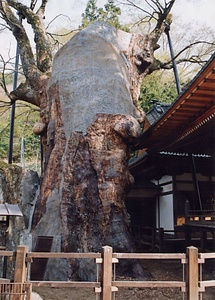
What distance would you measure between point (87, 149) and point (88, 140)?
211 mm

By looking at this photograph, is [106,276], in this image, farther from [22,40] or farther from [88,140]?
[22,40]

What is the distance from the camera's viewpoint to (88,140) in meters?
7.14

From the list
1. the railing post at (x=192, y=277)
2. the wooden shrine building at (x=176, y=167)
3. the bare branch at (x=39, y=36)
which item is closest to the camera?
the railing post at (x=192, y=277)

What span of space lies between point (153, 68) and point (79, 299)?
773 cm

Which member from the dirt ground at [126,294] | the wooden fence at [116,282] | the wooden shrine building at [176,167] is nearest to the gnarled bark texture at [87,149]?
the dirt ground at [126,294]

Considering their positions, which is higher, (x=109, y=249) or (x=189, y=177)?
(x=189, y=177)

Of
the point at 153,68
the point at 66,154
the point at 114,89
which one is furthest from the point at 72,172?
the point at 153,68

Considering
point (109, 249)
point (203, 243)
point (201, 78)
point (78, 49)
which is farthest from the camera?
point (78, 49)

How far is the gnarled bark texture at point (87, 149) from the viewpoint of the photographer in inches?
256

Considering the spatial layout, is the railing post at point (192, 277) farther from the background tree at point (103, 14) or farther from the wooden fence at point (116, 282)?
the background tree at point (103, 14)

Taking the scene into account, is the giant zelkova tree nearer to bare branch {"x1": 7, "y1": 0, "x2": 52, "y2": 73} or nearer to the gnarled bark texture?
the gnarled bark texture

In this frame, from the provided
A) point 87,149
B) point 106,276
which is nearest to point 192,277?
point 106,276

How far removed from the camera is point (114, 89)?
793 cm

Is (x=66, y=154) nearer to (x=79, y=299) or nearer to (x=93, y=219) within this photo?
(x=93, y=219)
